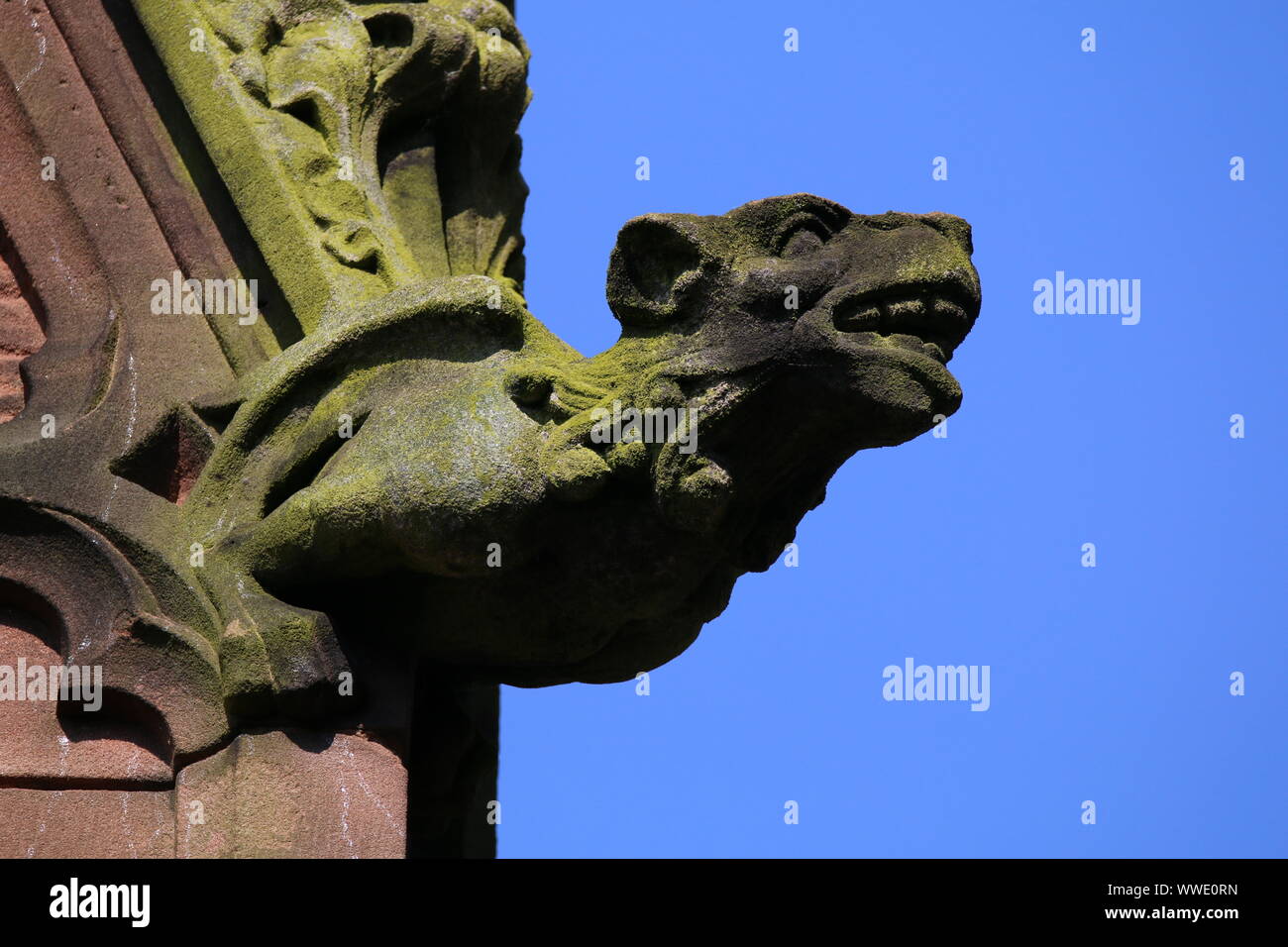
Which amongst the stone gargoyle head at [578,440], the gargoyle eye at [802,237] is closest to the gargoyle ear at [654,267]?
the stone gargoyle head at [578,440]

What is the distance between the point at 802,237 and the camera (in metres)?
6.85

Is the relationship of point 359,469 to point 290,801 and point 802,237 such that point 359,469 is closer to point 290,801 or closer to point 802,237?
point 290,801

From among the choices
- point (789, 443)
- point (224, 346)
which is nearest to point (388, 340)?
point (224, 346)

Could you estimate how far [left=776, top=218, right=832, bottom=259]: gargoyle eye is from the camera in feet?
22.4

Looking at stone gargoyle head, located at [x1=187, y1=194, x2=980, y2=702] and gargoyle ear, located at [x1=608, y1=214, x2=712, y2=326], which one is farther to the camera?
gargoyle ear, located at [x1=608, y1=214, x2=712, y2=326]

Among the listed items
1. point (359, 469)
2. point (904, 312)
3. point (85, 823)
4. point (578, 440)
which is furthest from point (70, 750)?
point (904, 312)

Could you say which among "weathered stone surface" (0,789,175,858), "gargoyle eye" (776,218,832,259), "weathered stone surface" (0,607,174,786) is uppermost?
"gargoyle eye" (776,218,832,259)

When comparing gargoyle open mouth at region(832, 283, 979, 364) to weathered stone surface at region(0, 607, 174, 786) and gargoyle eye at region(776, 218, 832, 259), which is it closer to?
gargoyle eye at region(776, 218, 832, 259)

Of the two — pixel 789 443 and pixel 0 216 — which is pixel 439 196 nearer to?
pixel 0 216

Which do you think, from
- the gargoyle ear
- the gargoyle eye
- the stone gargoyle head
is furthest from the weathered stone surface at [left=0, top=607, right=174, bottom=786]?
the gargoyle eye

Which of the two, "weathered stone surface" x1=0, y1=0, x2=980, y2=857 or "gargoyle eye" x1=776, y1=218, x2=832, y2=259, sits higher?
"gargoyle eye" x1=776, y1=218, x2=832, y2=259

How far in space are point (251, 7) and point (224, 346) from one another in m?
1.22

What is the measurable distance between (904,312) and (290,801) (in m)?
1.90

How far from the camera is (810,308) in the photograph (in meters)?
6.72
